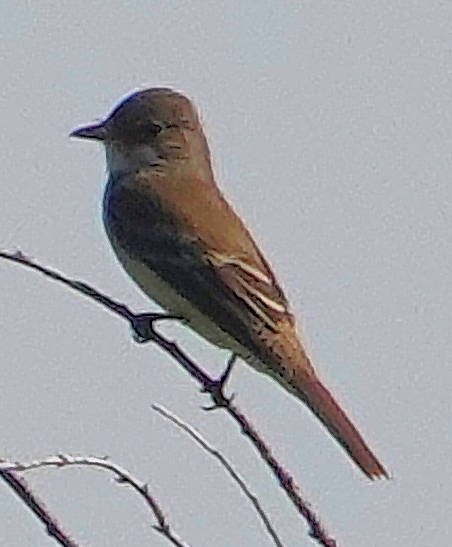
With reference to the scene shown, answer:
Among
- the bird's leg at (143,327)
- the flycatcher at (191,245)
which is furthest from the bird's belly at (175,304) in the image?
the bird's leg at (143,327)

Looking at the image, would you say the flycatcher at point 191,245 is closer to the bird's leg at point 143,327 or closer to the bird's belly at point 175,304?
the bird's belly at point 175,304

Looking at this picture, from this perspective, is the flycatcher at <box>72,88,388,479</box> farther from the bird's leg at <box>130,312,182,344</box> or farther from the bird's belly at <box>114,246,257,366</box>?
the bird's leg at <box>130,312,182,344</box>

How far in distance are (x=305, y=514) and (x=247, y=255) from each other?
3130 mm

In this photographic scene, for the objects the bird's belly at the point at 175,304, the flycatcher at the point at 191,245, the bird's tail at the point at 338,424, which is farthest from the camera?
the bird's belly at the point at 175,304

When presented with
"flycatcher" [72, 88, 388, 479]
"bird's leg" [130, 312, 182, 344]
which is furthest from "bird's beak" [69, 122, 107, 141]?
"bird's leg" [130, 312, 182, 344]

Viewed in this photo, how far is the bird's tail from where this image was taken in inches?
158

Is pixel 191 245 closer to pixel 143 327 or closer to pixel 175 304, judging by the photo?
pixel 175 304

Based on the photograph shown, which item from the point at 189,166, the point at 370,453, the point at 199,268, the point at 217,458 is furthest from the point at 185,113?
the point at 217,458

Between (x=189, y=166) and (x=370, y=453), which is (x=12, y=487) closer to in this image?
(x=370, y=453)

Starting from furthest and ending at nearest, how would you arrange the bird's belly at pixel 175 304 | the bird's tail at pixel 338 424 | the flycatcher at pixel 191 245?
the bird's belly at pixel 175 304 → the flycatcher at pixel 191 245 → the bird's tail at pixel 338 424

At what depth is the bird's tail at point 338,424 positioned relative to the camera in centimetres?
402

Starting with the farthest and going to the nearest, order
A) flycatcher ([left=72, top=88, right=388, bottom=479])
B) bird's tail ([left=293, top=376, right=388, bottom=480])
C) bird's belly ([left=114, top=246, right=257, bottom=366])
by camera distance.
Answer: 1. bird's belly ([left=114, top=246, right=257, bottom=366])
2. flycatcher ([left=72, top=88, right=388, bottom=479])
3. bird's tail ([left=293, top=376, right=388, bottom=480])

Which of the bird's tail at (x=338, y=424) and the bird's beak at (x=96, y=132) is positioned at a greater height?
the bird's beak at (x=96, y=132)

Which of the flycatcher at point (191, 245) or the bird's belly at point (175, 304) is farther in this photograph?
the bird's belly at point (175, 304)
